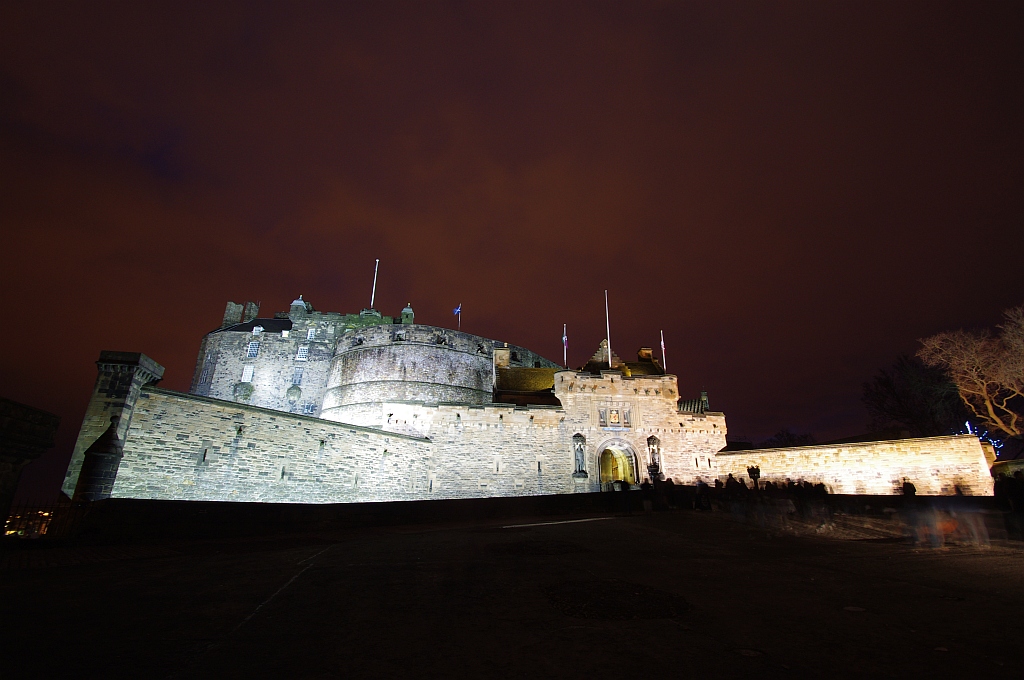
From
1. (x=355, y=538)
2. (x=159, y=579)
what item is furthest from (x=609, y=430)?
(x=159, y=579)

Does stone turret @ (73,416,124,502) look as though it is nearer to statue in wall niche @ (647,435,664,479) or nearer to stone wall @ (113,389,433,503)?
stone wall @ (113,389,433,503)

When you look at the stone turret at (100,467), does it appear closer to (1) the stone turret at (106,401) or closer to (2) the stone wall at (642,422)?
(1) the stone turret at (106,401)

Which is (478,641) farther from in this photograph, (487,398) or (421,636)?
(487,398)

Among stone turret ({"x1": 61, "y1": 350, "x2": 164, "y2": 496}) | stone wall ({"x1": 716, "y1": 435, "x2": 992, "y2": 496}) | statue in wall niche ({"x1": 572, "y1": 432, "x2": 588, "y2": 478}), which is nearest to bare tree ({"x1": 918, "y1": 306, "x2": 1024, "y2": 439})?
stone wall ({"x1": 716, "y1": 435, "x2": 992, "y2": 496})

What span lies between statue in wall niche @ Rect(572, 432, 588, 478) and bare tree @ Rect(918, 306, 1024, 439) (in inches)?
749

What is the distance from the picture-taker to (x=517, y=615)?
3.64 meters

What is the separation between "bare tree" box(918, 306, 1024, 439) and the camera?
2112 cm

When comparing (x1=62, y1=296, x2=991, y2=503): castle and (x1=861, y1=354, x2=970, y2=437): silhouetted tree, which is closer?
(x1=62, y1=296, x2=991, y2=503): castle

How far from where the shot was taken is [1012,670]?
2.54 m

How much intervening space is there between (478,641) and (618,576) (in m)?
2.55

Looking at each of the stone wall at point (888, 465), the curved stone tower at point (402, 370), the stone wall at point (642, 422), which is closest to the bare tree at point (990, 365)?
the stone wall at point (888, 465)

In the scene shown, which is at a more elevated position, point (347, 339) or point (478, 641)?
point (347, 339)

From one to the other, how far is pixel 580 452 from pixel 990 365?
831 inches

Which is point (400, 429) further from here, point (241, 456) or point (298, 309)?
point (298, 309)
